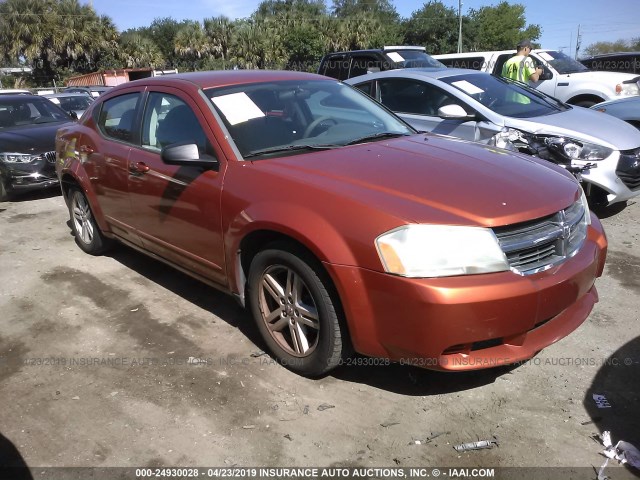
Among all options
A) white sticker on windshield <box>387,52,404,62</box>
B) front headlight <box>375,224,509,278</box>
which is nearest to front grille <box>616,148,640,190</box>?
front headlight <box>375,224,509,278</box>

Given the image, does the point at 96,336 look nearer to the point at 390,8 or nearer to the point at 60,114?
the point at 60,114

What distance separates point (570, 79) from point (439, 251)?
1042 cm

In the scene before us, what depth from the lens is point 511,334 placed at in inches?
103

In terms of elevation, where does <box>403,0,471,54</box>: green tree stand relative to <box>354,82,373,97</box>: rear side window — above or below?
above

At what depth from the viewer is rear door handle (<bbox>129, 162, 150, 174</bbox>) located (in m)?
3.94

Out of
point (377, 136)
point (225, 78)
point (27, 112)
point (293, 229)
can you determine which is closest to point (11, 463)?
point (293, 229)

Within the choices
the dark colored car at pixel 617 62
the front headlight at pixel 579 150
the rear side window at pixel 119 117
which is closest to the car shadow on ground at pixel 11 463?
the rear side window at pixel 119 117

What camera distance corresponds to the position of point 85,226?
17.7ft

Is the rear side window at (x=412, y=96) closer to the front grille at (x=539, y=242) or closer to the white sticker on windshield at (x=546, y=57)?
the front grille at (x=539, y=242)

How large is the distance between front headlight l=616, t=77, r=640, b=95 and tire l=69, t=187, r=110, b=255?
389 inches

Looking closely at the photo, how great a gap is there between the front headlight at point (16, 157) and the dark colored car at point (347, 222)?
14.4 feet

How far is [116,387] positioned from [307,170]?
168 centimetres

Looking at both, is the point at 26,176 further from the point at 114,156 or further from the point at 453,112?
the point at 453,112

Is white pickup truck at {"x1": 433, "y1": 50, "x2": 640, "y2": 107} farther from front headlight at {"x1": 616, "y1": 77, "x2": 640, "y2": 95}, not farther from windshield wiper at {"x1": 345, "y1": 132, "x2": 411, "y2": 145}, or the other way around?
windshield wiper at {"x1": 345, "y1": 132, "x2": 411, "y2": 145}
